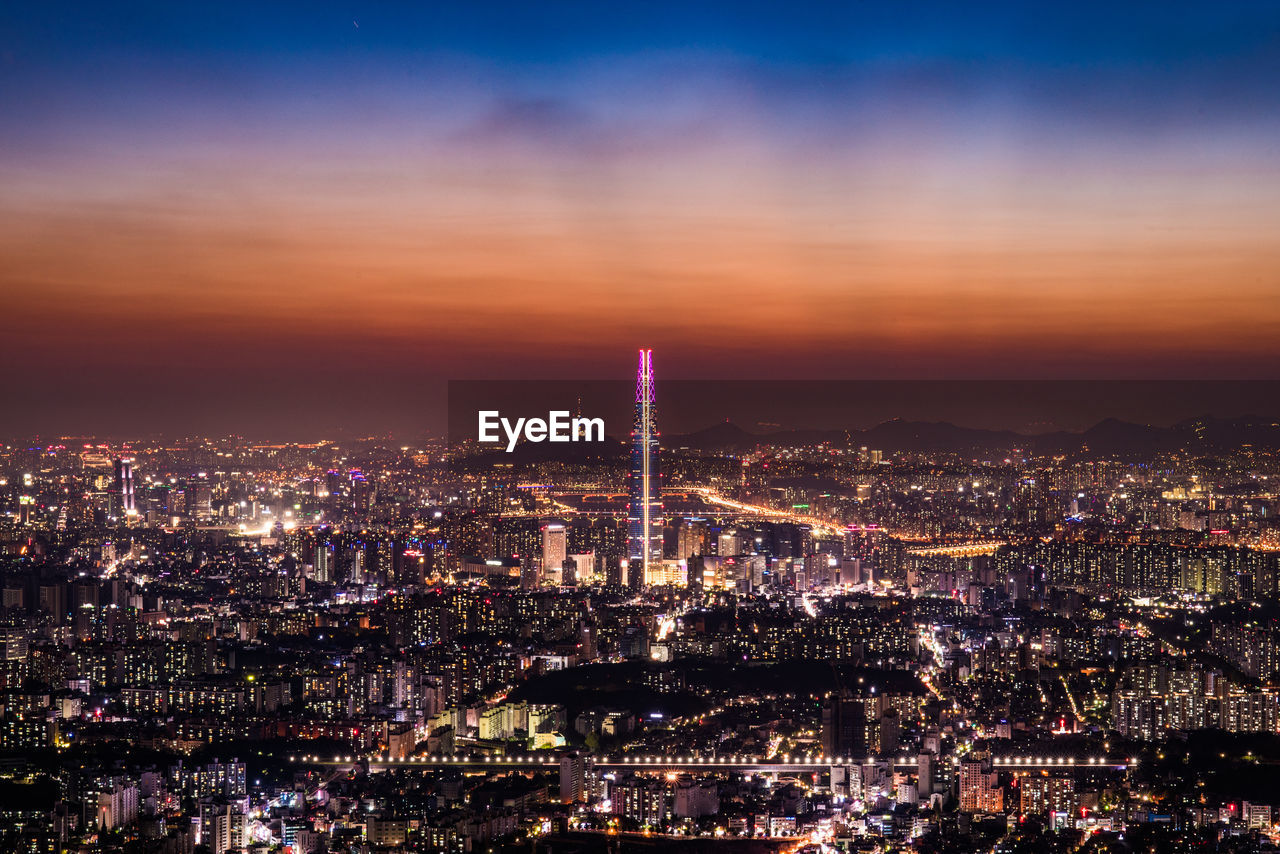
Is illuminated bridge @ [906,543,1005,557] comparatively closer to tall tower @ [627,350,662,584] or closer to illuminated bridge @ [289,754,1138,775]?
tall tower @ [627,350,662,584]

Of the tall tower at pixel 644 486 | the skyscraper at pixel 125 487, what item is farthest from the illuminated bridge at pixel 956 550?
the skyscraper at pixel 125 487

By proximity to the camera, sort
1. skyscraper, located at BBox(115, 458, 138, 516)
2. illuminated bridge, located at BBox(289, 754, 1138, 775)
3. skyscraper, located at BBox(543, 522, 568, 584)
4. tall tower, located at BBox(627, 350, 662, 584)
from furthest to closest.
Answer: skyscraper, located at BBox(115, 458, 138, 516), skyscraper, located at BBox(543, 522, 568, 584), tall tower, located at BBox(627, 350, 662, 584), illuminated bridge, located at BBox(289, 754, 1138, 775)

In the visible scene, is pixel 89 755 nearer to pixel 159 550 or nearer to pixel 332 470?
pixel 159 550

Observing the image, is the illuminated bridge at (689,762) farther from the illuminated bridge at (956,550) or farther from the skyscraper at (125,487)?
the skyscraper at (125,487)

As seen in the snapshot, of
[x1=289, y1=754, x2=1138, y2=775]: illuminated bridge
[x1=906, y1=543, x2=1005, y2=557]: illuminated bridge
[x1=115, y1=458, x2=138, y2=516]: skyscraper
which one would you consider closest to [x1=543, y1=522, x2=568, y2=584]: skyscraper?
Answer: [x1=906, y1=543, x2=1005, y2=557]: illuminated bridge

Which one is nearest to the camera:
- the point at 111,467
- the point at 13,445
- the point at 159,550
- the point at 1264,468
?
the point at 1264,468

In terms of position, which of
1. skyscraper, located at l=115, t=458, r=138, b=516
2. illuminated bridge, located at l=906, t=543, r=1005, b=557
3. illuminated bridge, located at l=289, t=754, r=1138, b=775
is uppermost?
skyscraper, located at l=115, t=458, r=138, b=516

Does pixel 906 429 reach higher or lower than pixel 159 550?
higher

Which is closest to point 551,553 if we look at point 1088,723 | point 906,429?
point 906,429

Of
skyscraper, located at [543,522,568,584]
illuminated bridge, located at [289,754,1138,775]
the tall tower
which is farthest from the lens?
skyscraper, located at [543,522,568,584]
